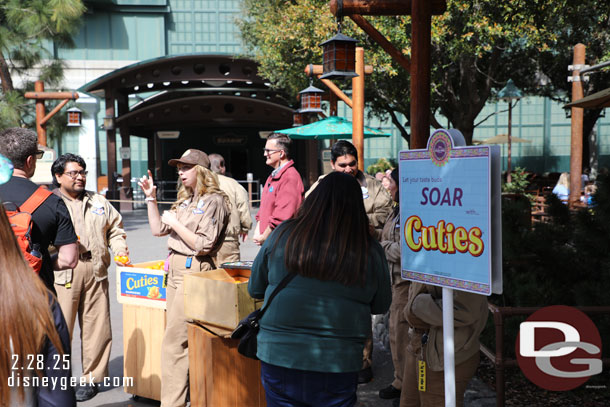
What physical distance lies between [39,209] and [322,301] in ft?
4.95

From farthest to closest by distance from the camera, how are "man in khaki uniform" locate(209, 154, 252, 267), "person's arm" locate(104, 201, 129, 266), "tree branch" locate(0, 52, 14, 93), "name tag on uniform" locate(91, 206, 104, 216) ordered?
"tree branch" locate(0, 52, 14, 93)
"man in khaki uniform" locate(209, 154, 252, 267)
"person's arm" locate(104, 201, 129, 266)
"name tag on uniform" locate(91, 206, 104, 216)

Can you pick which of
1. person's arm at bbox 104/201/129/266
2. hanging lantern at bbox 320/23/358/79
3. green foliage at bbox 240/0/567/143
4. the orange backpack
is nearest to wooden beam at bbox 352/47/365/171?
hanging lantern at bbox 320/23/358/79

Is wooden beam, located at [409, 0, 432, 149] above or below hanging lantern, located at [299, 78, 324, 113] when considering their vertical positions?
below

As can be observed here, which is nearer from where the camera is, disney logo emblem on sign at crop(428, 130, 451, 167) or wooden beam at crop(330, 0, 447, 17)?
disney logo emblem on sign at crop(428, 130, 451, 167)

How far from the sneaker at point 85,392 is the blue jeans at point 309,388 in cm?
269

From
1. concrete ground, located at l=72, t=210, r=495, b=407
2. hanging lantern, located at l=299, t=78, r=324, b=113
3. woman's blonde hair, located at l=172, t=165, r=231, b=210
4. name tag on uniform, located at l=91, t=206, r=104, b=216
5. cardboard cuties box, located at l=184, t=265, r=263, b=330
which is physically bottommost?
concrete ground, located at l=72, t=210, r=495, b=407

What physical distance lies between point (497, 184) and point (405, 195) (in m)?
0.58

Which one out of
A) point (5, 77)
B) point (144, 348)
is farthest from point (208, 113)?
point (144, 348)

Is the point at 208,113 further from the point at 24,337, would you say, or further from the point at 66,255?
the point at 24,337

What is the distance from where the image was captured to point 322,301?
2.52 meters

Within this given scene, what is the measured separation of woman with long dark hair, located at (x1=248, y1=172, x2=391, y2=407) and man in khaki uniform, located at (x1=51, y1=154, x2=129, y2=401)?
2607mm

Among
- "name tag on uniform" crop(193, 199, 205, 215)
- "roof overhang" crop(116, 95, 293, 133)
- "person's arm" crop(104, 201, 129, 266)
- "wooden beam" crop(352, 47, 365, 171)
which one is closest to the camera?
"name tag on uniform" crop(193, 199, 205, 215)

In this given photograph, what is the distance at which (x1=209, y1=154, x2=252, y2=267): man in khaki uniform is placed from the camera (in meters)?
5.55

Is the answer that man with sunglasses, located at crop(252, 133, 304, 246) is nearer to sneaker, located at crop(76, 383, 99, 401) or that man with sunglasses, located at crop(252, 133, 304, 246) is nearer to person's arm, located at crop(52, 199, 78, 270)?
sneaker, located at crop(76, 383, 99, 401)
